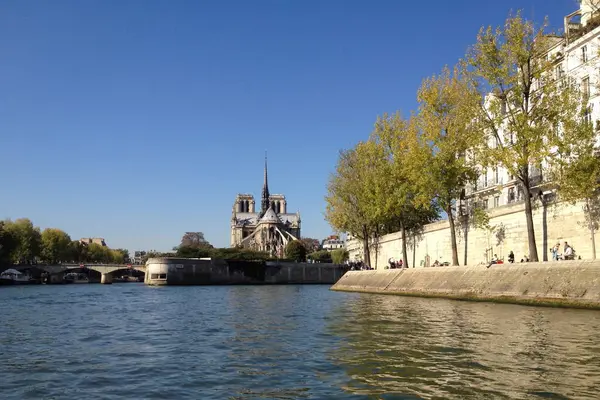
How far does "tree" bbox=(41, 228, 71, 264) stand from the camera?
148500 millimetres

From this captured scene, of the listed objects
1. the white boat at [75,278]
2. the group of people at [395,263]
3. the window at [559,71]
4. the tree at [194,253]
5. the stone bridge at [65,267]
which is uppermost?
the window at [559,71]

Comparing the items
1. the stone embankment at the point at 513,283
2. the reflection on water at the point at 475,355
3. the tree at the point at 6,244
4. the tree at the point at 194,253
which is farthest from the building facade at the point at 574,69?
the tree at the point at 6,244

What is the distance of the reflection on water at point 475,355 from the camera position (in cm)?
1060

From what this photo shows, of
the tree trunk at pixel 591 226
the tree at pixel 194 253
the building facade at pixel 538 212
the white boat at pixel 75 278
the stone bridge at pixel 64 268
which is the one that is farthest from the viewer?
the white boat at pixel 75 278

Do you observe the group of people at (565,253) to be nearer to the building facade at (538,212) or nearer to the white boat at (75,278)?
the building facade at (538,212)

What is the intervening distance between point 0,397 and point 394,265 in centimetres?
5396

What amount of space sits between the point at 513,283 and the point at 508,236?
1323cm

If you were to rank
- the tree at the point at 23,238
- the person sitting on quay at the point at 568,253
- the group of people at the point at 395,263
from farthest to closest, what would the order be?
the tree at the point at 23,238 < the group of people at the point at 395,263 < the person sitting on quay at the point at 568,253

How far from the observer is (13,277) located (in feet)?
393

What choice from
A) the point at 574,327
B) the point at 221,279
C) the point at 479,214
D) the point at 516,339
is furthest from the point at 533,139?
the point at 221,279

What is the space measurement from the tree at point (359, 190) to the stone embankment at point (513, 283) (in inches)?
378

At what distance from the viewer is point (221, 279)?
10700 centimetres

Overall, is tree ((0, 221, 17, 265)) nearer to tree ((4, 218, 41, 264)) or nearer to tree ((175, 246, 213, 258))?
tree ((4, 218, 41, 264))

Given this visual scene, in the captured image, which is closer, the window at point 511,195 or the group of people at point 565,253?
the group of people at point 565,253
